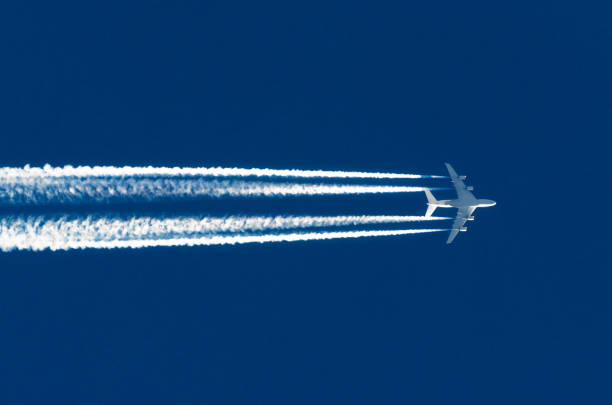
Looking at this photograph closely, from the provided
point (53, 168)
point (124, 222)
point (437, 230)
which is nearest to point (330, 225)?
point (437, 230)

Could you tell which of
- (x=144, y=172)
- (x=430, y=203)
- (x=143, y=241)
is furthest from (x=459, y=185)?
(x=143, y=241)

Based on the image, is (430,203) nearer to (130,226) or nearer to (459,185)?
(459,185)

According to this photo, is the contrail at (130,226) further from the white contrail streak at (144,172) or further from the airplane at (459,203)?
the airplane at (459,203)

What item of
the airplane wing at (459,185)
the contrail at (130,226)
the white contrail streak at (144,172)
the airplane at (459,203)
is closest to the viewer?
the contrail at (130,226)

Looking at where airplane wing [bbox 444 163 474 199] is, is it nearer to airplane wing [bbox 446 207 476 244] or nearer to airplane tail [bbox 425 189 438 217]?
airplane wing [bbox 446 207 476 244]

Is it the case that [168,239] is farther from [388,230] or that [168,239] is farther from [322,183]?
[388,230]

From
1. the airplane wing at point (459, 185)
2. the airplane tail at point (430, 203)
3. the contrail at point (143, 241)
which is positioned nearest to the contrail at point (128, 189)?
the contrail at point (143, 241)

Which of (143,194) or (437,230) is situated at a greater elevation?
(437,230)
